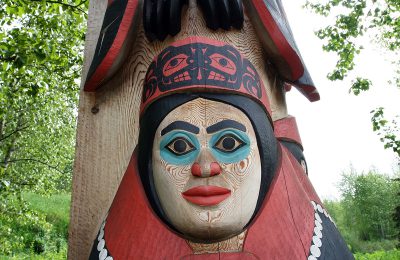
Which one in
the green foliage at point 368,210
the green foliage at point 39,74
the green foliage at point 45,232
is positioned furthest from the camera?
the green foliage at point 368,210

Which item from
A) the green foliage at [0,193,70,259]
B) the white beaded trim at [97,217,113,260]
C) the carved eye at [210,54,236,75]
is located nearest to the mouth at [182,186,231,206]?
the white beaded trim at [97,217,113,260]

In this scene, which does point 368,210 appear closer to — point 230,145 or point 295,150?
point 295,150

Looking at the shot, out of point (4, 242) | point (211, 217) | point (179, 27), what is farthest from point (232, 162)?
point (4, 242)

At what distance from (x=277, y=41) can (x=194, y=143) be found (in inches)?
22.8

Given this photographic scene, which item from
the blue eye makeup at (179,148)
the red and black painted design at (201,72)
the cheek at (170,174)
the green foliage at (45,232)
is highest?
the red and black painted design at (201,72)

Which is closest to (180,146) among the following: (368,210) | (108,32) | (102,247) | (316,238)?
(102,247)

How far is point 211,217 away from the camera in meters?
1.17

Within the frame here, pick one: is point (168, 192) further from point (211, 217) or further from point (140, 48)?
point (140, 48)

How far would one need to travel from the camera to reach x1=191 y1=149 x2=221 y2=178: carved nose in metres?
1.19

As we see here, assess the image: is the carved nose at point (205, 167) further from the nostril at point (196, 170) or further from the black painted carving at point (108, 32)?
the black painted carving at point (108, 32)

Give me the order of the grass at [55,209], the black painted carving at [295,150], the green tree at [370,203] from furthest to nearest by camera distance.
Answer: the green tree at [370,203] → the grass at [55,209] → the black painted carving at [295,150]

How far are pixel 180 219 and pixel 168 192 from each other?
0.32 ft

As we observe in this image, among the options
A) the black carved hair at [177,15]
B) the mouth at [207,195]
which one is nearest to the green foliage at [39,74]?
the black carved hair at [177,15]

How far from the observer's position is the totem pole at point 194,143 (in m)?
1.20
